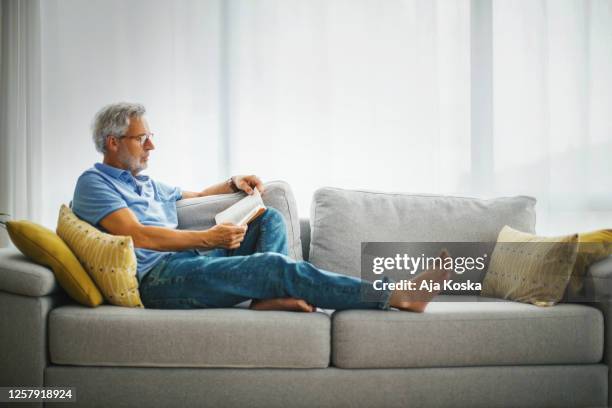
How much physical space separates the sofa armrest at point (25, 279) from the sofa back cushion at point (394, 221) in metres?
1.07

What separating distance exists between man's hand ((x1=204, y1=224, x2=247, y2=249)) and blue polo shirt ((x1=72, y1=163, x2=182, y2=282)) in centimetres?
20

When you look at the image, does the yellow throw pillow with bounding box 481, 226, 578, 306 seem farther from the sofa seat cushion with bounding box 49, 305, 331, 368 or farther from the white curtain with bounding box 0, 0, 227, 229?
the white curtain with bounding box 0, 0, 227, 229

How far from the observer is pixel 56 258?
185cm

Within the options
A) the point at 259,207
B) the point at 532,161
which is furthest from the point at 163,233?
the point at 532,161

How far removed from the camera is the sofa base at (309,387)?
5.90ft

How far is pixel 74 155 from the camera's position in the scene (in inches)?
130

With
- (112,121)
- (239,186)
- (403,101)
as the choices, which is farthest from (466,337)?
(403,101)

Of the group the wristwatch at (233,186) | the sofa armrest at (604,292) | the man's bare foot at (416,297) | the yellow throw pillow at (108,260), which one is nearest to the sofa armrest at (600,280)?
the sofa armrest at (604,292)

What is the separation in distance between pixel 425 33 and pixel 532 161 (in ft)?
3.10

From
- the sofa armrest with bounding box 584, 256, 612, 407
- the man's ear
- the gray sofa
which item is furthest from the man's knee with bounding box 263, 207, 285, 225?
the sofa armrest with bounding box 584, 256, 612, 407

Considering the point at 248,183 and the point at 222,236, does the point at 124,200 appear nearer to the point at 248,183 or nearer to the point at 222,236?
the point at 222,236

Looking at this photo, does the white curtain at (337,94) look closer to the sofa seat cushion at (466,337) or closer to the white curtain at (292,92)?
the white curtain at (292,92)

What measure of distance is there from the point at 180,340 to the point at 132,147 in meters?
0.82

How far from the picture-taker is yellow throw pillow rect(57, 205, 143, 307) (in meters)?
1.85
